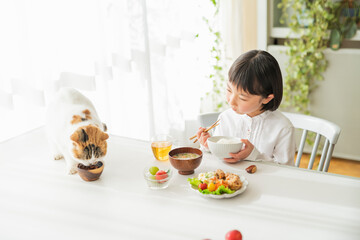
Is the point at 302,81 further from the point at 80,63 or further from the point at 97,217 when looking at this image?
the point at 97,217

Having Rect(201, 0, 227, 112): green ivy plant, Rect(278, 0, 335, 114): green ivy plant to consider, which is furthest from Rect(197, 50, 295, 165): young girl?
Rect(201, 0, 227, 112): green ivy plant

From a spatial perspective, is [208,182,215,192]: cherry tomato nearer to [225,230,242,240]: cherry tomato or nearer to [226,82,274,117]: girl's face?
[225,230,242,240]: cherry tomato

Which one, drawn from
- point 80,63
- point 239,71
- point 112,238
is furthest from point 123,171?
point 80,63

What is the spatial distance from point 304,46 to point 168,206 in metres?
2.14

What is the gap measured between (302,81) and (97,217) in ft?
7.50

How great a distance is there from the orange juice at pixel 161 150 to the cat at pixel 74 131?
20 centimetres

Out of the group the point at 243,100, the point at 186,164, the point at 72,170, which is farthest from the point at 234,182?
the point at 72,170

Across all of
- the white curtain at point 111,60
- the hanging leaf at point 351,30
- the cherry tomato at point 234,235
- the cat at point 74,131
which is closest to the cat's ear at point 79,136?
the cat at point 74,131

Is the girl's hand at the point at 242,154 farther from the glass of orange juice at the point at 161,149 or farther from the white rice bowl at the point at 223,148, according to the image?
the glass of orange juice at the point at 161,149

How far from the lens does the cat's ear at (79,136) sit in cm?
132

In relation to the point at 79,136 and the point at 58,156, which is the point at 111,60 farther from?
the point at 79,136

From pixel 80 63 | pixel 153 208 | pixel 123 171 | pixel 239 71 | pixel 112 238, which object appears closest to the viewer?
pixel 112 238

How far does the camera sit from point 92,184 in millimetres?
1358

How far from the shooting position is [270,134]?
177cm
